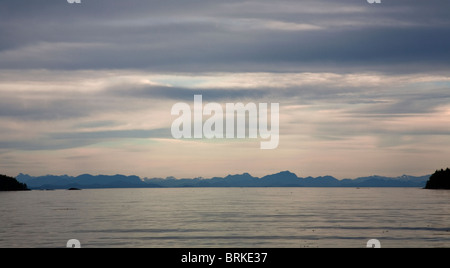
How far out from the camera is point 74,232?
179ft

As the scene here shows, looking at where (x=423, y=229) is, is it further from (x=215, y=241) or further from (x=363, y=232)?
(x=215, y=241)

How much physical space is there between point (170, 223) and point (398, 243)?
98.4 ft

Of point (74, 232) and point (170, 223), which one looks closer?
point (74, 232)

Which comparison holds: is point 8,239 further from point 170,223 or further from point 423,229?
point 423,229
